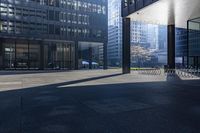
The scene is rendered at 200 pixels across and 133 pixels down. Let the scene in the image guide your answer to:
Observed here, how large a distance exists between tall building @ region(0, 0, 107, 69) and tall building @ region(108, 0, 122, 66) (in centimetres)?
7421

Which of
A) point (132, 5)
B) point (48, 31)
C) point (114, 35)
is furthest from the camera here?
point (114, 35)

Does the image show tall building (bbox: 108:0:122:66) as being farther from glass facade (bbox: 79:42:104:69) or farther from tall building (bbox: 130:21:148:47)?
glass facade (bbox: 79:42:104:69)

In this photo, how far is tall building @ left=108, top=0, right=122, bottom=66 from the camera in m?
141

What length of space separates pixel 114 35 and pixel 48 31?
101502 millimetres

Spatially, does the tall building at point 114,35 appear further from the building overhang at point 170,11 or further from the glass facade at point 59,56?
the building overhang at point 170,11

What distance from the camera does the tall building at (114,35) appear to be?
461 feet

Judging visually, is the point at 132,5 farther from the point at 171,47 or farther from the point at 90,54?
the point at 90,54

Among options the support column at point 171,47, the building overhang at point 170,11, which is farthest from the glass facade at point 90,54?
the building overhang at point 170,11

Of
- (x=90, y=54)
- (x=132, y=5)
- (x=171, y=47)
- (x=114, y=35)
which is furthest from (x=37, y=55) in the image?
(x=114, y=35)

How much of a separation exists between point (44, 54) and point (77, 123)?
5046 centimetres

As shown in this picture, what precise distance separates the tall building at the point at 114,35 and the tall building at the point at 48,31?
7421 cm

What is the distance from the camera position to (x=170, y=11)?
28.2 m

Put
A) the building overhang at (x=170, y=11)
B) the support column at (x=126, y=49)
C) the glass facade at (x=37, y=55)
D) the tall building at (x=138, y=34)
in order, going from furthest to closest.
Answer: the tall building at (x=138, y=34) < the glass facade at (x=37, y=55) < the support column at (x=126, y=49) < the building overhang at (x=170, y=11)

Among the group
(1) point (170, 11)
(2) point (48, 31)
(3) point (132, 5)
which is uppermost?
(2) point (48, 31)
